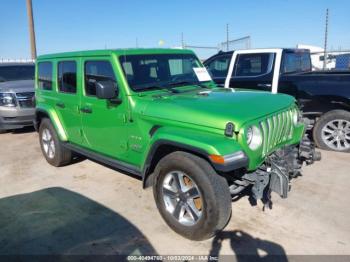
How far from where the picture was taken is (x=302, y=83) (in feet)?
19.6

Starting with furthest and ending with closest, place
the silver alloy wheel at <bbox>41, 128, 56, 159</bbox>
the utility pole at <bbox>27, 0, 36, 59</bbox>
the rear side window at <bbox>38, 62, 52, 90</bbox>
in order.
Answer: the utility pole at <bbox>27, 0, 36, 59</bbox>
the silver alloy wheel at <bbox>41, 128, 56, 159</bbox>
the rear side window at <bbox>38, 62, 52, 90</bbox>

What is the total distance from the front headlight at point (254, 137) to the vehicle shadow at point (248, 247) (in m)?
0.93

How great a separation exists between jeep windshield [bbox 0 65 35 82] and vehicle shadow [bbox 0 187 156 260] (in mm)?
5710

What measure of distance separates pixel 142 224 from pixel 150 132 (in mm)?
1012

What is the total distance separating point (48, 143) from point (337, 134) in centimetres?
510

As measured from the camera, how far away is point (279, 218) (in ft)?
12.0

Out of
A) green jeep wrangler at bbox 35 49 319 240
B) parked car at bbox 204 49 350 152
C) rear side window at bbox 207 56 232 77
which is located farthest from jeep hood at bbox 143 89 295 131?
rear side window at bbox 207 56 232 77

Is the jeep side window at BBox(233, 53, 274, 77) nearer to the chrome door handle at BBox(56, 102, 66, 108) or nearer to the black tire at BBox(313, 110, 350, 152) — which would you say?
the black tire at BBox(313, 110, 350, 152)

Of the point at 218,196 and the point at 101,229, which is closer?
the point at 218,196

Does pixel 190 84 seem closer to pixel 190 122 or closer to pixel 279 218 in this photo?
pixel 190 122

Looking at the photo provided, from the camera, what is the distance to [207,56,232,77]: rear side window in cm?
707

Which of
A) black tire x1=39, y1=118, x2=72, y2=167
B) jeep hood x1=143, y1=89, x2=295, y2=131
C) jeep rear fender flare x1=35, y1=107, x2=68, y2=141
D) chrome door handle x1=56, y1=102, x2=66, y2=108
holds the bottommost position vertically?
black tire x1=39, y1=118, x2=72, y2=167

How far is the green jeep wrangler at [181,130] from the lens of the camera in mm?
3023

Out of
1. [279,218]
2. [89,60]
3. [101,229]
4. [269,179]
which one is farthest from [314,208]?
[89,60]
